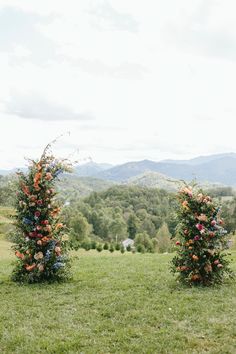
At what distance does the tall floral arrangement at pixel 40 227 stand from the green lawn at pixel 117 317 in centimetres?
70

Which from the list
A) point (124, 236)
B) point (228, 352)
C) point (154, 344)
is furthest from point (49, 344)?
point (124, 236)

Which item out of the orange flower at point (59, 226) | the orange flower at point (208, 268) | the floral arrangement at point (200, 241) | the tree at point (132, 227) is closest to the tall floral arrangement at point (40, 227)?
the orange flower at point (59, 226)

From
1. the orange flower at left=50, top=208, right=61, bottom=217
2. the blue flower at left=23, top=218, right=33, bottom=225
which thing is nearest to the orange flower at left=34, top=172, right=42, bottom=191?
the orange flower at left=50, top=208, right=61, bottom=217

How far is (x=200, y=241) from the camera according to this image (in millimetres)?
13398

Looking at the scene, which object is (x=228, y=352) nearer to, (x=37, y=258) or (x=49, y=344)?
(x=49, y=344)

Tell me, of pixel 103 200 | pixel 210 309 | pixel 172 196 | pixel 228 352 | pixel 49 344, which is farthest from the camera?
pixel 103 200

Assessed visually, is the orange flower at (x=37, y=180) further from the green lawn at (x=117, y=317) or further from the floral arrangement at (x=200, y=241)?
the floral arrangement at (x=200, y=241)

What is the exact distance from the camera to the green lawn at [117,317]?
8.28m

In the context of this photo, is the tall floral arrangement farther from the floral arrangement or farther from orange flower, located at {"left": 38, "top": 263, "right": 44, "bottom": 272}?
the floral arrangement

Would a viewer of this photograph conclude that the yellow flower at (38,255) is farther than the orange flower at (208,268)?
Yes

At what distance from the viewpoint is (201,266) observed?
520 inches

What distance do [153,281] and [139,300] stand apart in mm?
2760

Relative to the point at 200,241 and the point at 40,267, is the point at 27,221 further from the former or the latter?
the point at 200,241

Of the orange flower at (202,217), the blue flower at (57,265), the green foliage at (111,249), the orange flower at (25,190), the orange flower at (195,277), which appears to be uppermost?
the orange flower at (25,190)
